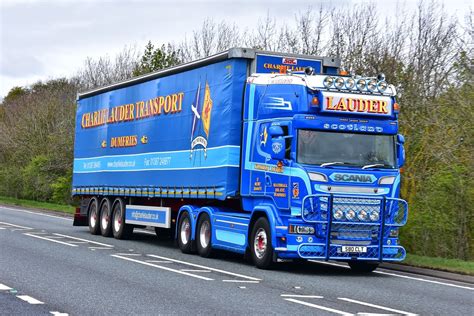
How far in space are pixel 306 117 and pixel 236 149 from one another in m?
2.39

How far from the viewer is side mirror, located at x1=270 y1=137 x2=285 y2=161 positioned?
53.0 feet

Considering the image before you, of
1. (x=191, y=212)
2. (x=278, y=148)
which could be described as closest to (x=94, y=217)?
(x=191, y=212)

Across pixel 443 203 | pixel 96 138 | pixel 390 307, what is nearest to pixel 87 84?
pixel 96 138

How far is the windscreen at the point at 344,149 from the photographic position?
16.2 m

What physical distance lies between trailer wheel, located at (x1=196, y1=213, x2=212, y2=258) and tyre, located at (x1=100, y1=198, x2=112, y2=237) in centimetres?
634

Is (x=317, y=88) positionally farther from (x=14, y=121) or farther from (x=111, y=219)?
(x=14, y=121)

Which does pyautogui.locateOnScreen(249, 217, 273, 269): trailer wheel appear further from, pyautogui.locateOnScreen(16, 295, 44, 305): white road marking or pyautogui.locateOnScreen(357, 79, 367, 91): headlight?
pyautogui.locateOnScreen(16, 295, 44, 305): white road marking

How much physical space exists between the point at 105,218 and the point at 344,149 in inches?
443

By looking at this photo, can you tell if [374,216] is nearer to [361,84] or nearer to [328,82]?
[361,84]

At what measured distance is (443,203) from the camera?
2025 cm

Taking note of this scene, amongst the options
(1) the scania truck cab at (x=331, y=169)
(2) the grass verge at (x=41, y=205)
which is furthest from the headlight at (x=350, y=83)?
(2) the grass verge at (x=41, y=205)

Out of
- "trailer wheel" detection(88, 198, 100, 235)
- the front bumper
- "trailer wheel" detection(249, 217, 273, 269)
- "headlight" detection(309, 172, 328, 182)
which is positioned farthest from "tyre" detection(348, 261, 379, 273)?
"trailer wheel" detection(88, 198, 100, 235)

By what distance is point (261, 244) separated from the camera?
665 inches

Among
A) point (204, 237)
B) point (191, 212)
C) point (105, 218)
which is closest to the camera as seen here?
point (204, 237)
